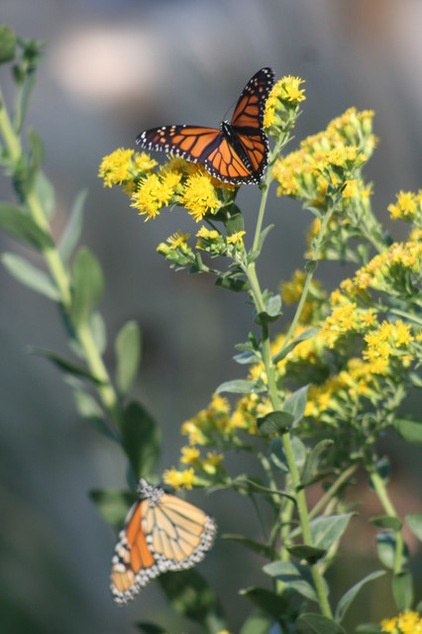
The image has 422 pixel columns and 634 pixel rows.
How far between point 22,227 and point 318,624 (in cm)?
52

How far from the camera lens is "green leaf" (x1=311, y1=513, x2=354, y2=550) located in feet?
2.09

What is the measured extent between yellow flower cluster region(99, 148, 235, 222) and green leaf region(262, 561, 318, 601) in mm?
291

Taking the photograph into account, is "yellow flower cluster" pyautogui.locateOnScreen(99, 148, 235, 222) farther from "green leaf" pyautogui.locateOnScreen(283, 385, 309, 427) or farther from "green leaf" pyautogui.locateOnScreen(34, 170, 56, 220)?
"green leaf" pyautogui.locateOnScreen(34, 170, 56, 220)

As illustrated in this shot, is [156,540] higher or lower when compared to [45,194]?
→ lower

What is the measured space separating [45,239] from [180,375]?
0.56 meters

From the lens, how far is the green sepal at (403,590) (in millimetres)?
706

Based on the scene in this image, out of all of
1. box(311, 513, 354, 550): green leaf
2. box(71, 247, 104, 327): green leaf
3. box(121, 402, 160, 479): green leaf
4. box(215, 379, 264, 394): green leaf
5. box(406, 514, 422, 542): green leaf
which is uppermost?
box(71, 247, 104, 327): green leaf

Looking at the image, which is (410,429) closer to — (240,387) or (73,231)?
(240,387)

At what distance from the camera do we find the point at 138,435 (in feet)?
2.84

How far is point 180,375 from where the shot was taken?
1.42 metres

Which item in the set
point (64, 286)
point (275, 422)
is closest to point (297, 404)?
point (275, 422)

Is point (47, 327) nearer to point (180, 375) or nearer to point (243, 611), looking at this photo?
point (180, 375)

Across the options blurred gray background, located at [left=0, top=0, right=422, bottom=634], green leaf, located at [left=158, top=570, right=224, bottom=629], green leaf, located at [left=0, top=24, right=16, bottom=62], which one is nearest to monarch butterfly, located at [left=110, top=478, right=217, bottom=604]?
green leaf, located at [left=158, top=570, right=224, bottom=629]

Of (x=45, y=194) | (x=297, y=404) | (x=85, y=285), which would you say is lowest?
(x=297, y=404)
